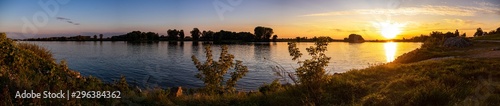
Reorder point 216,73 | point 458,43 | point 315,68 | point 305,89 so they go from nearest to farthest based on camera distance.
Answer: point 305,89 < point 315,68 < point 216,73 < point 458,43

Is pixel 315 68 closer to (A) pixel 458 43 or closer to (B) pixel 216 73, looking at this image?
(B) pixel 216 73

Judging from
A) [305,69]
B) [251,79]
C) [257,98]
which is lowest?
[251,79]

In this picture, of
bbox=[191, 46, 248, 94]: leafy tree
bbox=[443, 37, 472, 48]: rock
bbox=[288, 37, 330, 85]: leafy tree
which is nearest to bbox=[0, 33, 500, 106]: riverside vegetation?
bbox=[288, 37, 330, 85]: leafy tree

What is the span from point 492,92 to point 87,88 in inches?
459

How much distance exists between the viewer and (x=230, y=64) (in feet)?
51.5

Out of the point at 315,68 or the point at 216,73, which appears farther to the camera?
the point at 216,73

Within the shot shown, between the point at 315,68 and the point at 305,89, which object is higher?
the point at 315,68

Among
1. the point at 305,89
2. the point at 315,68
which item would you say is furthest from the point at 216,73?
the point at 305,89

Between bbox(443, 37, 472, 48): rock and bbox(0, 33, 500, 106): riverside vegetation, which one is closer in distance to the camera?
bbox(0, 33, 500, 106): riverside vegetation

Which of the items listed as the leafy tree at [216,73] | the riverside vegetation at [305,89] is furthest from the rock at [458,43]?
the leafy tree at [216,73]

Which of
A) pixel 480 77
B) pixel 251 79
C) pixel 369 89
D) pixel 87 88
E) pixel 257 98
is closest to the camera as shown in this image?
pixel 87 88

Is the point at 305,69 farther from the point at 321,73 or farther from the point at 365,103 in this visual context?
the point at 365,103

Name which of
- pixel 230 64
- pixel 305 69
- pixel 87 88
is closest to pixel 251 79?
pixel 230 64

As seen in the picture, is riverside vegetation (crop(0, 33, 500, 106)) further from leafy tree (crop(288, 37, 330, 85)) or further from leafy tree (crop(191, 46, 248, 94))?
leafy tree (crop(191, 46, 248, 94))
